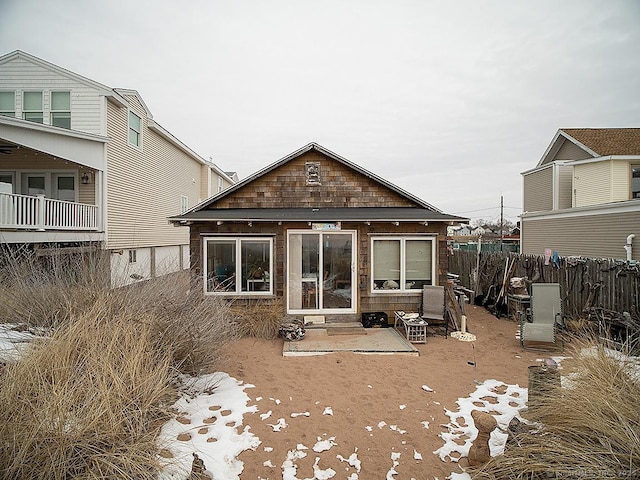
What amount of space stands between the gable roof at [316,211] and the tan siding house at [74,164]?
1.70 metres

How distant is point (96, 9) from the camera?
9.17 meters

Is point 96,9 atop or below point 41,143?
atop

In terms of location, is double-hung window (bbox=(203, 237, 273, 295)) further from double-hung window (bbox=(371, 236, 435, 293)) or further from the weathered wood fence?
the weathered wood fence

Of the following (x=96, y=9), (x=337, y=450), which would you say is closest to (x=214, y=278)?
(x=337, y=450)

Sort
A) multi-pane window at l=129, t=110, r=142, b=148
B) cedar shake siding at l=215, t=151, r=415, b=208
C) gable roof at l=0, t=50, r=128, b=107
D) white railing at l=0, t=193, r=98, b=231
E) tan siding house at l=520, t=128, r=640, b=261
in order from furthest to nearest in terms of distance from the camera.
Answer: multi-pane window at l=129, t=110, r=142, b=148 < tan siding house at l=520, t=128, r=640, b=261 < gable roof at l=0, t=50, r=128, b=107 < cedar shake siding at l=215, t=151, r=415, b=208 < white railing at l=0, t=193, r=98, b=231

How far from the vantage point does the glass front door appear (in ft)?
29.8

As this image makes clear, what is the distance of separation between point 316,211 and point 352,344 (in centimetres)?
377

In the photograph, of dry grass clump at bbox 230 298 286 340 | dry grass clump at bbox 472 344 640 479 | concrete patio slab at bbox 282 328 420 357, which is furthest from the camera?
dry grass clump at bbox 230 298 286 340

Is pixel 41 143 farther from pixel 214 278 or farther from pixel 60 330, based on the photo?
pixel 60 330

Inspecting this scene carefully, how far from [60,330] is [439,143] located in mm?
26336

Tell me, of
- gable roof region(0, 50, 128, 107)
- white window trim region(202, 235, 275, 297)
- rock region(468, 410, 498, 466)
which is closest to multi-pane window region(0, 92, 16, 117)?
gable roof region(0, 50, 128, 107)

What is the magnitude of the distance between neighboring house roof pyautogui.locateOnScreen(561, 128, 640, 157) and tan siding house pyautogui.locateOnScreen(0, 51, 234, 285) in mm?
19553

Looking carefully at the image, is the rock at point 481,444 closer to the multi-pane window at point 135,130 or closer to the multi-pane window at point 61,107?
the multi-pane window at point 61,107

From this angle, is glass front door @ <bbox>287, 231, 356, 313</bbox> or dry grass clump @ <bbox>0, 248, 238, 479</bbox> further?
glass front door @ <bbox>287, 231, 356, 313</bbox>
